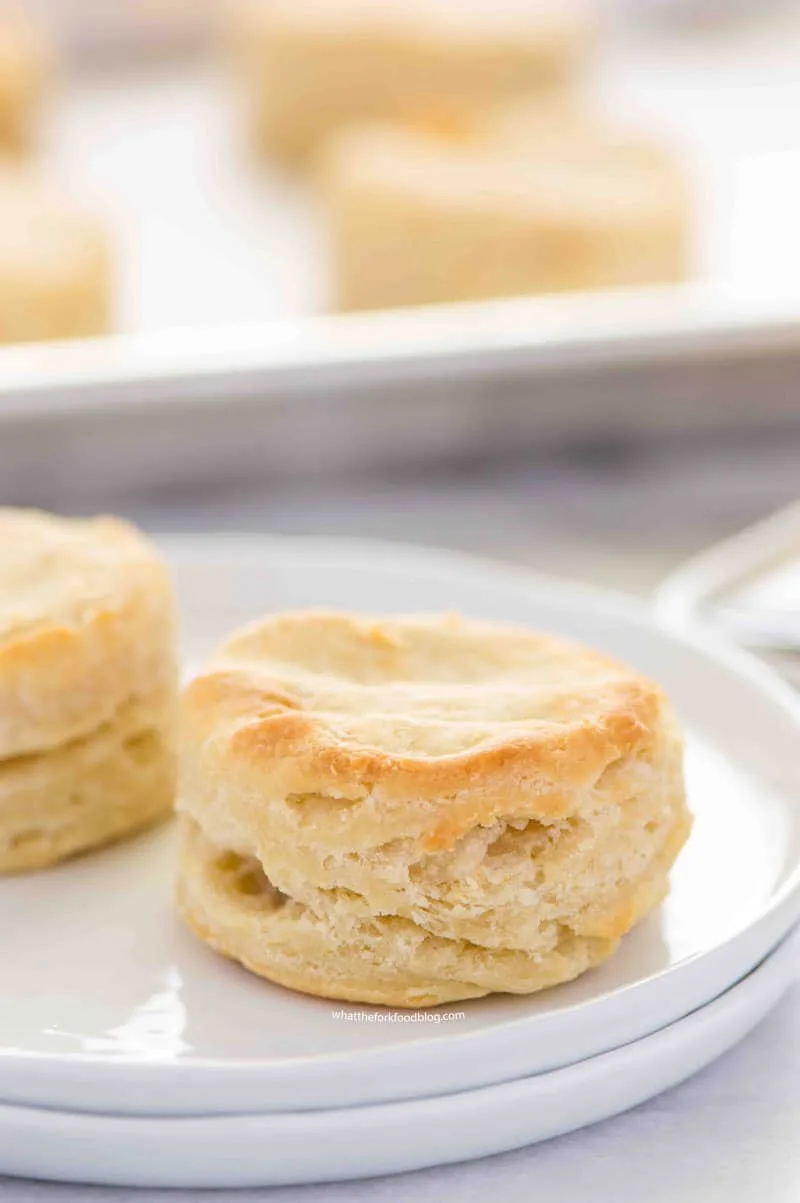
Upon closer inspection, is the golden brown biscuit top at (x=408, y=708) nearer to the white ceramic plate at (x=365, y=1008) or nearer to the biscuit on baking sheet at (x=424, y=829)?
the biscuit on baking sheet at (x=424, y=829)

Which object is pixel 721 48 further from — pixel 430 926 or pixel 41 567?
pixel 430 926

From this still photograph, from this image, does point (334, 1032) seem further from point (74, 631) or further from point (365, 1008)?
point (74, 631)

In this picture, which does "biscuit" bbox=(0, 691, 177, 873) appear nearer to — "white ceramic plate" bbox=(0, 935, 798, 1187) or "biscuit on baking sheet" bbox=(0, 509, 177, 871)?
"biscuit on baking sheet" bbox=(0, 509, 177, 871)

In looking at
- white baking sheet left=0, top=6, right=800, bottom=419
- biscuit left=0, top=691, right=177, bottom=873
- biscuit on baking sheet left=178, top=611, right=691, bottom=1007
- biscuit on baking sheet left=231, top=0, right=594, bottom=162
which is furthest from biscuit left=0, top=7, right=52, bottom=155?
biscuit on baking sheet left=178, top=611, right=691, bottom=1007

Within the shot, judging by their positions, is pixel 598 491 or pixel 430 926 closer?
pixel 430 926

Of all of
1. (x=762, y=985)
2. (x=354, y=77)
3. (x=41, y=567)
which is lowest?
(x=762, y=985)

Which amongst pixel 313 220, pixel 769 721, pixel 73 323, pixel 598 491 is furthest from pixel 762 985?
pixel 313 220
